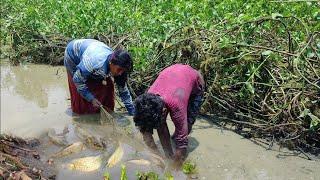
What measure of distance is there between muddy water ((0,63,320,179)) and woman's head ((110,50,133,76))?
894 millimetres

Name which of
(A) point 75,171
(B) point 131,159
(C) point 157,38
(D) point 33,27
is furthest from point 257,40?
(D) point 33,27

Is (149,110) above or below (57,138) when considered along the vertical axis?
above

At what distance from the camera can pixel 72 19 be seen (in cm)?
809

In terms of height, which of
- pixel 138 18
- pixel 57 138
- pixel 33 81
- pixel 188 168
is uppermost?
pixel 138 18

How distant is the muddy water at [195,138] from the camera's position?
4.62 m

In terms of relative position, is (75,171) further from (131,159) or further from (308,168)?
(308,168)

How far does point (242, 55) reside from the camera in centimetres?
541

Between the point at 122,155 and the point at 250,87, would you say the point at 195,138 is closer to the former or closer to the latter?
the point at 250,87

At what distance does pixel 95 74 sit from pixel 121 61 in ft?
A: 1.96

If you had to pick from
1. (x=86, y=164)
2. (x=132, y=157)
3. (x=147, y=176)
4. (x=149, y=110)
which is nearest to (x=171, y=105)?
(x=149, y=110)

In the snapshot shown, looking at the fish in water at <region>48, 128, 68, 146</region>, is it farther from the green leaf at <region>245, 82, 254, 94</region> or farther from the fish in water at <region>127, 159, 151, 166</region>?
the green leaf at <region>245, 82, 254, 94</region>

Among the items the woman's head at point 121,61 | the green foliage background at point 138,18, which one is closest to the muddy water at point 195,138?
the woman's head at point 121,61

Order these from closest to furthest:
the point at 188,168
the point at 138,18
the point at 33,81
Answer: the point at 188,168 < the point at 33,81 < the point at 138,18

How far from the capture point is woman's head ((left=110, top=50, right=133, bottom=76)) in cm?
474
